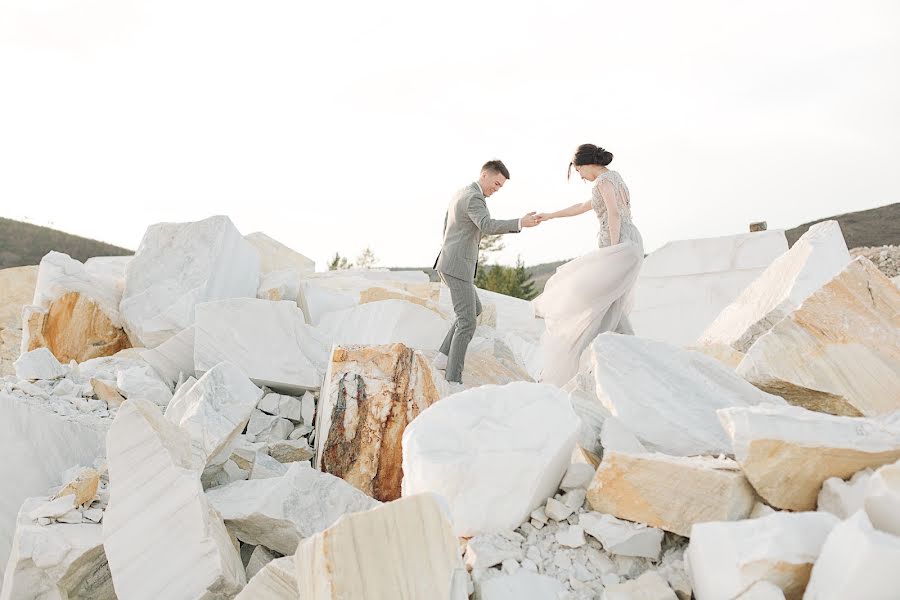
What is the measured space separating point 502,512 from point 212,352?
2943 millimetres

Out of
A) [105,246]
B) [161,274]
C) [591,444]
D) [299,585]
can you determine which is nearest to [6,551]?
[299,585]

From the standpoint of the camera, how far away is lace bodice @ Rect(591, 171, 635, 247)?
4.55 metres

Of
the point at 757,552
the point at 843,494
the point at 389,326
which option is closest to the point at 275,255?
the point at 389,326

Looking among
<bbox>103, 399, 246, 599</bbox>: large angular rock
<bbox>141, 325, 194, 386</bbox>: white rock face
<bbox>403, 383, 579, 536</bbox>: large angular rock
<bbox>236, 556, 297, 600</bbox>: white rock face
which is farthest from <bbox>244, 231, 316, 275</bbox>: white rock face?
<bbox>236, 556, 297, 600</bbox>: white rock face

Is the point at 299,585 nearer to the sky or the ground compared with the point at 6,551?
nearer to the sky

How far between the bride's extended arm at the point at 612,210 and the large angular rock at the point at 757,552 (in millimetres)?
2829

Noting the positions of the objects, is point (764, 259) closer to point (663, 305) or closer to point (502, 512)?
point (663, 305)

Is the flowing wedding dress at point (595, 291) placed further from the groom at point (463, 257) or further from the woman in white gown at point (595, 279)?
the groom at point (463, 257)

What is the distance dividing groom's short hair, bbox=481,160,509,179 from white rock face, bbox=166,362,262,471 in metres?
2.09

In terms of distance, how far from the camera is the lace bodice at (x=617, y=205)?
4.55 metres

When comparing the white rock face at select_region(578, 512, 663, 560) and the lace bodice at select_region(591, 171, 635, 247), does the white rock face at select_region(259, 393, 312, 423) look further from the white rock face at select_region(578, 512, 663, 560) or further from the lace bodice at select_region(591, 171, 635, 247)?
the white rock face at select_region(578, 512, 663, 560)

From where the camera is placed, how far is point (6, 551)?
3334 mm

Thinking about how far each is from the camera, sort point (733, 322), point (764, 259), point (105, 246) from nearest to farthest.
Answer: point (733, 322) → point (764, 259) → point (105, 246)

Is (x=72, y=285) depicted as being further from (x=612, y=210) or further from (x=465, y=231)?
(x=612, y=210)
